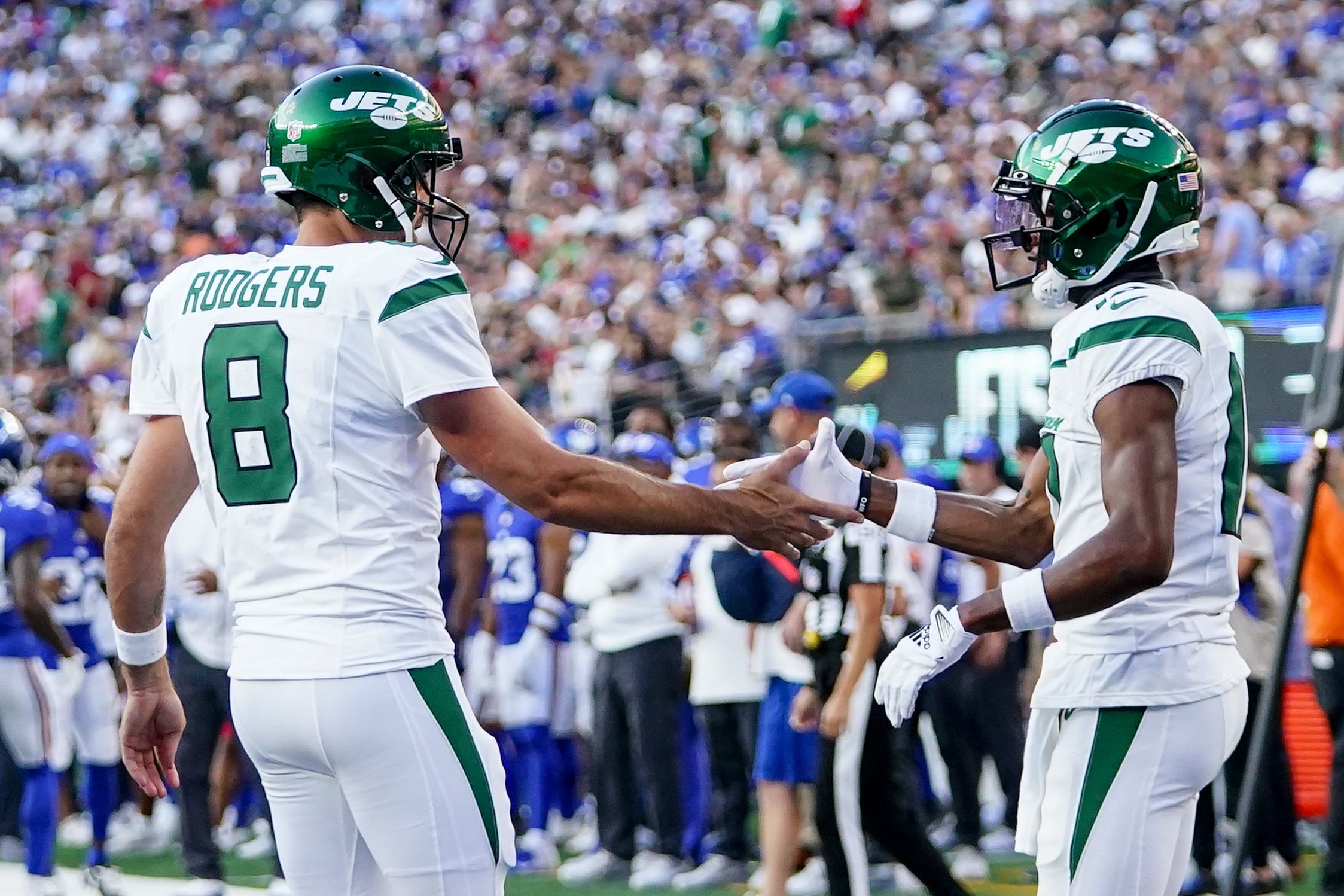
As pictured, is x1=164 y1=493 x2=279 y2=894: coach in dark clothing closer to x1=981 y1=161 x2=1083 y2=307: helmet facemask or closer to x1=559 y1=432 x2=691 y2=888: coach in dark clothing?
x1=559 y1=432 x2=691 y2=888: coach in dark clothing

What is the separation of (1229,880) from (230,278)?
10.0 ft

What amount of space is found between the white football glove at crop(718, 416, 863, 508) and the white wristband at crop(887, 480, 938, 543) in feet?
0.32

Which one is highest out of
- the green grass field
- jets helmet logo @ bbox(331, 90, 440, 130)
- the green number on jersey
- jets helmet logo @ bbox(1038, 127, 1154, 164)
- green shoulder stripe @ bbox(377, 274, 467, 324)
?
jets helmet logo @ bbox(331, 90, 440, 130)

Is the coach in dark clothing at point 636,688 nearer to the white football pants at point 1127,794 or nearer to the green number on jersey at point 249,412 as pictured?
the white football pants at point 1127,794

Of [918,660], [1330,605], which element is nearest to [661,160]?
[1330,605]

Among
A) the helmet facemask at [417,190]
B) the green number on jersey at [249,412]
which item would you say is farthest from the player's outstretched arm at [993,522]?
the green number on jersey at [249,412]

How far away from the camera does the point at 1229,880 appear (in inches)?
188

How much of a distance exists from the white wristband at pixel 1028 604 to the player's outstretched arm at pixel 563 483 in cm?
48

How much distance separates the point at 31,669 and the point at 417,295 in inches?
192

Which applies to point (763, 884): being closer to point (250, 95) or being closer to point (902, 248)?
point (902, 248)

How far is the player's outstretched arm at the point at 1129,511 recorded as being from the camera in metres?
3.29

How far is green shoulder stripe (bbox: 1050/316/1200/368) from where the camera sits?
339 centimetres

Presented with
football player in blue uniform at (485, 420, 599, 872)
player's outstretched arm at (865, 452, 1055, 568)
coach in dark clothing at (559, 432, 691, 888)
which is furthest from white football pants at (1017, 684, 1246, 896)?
football player in blue uniform at (485, 420, 599, 872)

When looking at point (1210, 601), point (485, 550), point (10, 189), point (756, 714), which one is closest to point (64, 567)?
point (485, 550)
